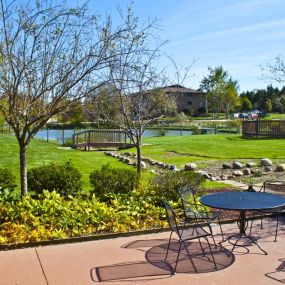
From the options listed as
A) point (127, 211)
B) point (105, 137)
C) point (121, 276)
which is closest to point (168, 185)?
point (127, 211)

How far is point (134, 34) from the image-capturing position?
705 centimetres

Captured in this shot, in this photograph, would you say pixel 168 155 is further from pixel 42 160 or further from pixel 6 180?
pixel 6 180

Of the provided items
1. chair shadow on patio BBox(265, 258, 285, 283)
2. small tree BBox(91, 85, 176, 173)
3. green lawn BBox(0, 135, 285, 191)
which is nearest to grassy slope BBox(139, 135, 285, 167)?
green lawn BBox(0, 135, 285, 191)

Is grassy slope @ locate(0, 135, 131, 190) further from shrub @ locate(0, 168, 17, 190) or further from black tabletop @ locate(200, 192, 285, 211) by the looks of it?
black tabletop @ locate(200, 192, 285, 211)

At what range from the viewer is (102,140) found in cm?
2436

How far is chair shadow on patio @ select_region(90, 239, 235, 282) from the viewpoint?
4773 millimetres

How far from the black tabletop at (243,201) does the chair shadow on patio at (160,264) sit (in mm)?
615

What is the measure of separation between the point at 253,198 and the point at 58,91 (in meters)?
Answer: 3.50

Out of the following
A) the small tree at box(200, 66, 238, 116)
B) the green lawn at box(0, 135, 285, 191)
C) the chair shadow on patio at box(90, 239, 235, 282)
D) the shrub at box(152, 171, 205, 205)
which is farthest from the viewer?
the small tree at box(200, 66, 238, 116)

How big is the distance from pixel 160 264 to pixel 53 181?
3.92 metres

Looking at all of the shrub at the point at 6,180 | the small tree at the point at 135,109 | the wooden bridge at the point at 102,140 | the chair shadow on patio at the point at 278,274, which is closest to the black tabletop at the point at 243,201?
the chair shadow on patio at the point at 278,274

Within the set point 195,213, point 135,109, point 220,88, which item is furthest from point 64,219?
point 220,88

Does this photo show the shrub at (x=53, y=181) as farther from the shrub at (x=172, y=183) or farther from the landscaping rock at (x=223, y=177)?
the landscaping rock at (x=223, y=177)

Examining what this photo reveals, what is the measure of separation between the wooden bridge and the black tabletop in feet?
59.3
